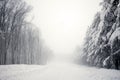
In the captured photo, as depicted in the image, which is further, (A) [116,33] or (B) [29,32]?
(B) [29,32]

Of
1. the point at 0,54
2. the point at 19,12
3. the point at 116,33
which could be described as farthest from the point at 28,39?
the point at 116,33

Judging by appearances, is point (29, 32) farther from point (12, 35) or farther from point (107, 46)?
point (107, 46)

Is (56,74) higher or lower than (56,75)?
lower

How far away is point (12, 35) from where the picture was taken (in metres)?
30.7

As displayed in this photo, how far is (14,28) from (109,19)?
2101 cm

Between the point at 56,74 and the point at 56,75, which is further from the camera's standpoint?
the point at 56,74

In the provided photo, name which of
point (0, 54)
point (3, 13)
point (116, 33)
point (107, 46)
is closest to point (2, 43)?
point (0, 54)

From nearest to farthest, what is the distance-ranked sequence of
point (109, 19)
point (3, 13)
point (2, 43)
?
1. point (109, 19)
2. point (3, 13)
3. point (2, 43)

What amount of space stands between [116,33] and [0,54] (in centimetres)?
3006

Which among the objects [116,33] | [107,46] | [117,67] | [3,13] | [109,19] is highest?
[3,13]

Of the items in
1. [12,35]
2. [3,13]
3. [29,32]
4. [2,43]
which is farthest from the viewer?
[29,32]

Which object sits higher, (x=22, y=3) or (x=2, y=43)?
(x=22, y=3)

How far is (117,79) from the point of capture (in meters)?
10.9

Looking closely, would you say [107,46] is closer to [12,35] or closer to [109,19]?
[109,19]
